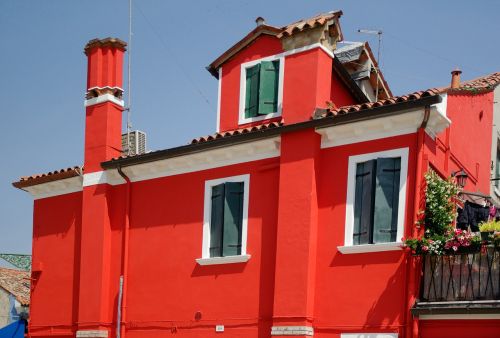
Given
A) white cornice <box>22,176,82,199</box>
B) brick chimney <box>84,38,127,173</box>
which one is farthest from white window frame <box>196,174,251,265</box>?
white cornice <box>22,176,82,199</box>

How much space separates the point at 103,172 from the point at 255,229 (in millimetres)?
4670

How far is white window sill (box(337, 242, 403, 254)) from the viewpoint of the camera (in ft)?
42.3

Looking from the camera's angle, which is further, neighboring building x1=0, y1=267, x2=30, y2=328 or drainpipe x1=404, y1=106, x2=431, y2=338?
neighboring building x1=0, y1=267, x2=30, y2=328

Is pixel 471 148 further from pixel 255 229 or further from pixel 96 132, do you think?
pixel 96 132

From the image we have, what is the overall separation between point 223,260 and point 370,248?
3390 mm

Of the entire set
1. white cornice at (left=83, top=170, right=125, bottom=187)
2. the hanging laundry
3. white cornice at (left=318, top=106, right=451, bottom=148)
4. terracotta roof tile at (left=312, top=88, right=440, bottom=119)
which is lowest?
the hanging laundry

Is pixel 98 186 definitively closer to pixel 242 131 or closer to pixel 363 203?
pixel 242 131

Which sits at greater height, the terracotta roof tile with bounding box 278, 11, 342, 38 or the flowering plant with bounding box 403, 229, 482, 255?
the terracotta roof tile with bounding box 278, 11, 342, 38

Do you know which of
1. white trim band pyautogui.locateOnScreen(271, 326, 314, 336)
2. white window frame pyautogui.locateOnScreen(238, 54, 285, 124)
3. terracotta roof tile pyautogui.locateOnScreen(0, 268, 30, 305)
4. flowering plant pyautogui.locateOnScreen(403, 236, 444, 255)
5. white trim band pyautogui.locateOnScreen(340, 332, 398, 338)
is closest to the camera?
flowering plant pyautogui.locateOnScreen(403, 236, 444, 255)

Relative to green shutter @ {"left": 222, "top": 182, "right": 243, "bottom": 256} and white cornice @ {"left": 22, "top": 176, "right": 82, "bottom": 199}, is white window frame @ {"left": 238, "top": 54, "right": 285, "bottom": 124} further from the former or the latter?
white cornice @ {"left": 22, "top": 176, "right": 82, "bottom": 199}

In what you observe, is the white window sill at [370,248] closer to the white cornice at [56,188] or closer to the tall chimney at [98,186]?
the tall chimney at [98,186]

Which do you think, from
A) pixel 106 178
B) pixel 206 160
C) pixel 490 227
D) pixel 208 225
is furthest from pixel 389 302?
pixel 106 178

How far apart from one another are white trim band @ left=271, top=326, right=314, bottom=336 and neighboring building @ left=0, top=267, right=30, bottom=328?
11.1 meters

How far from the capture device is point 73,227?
18.5 meters
